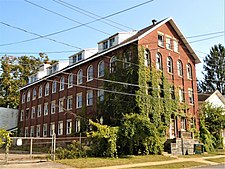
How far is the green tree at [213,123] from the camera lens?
3259 cm

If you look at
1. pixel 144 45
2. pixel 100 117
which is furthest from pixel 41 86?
pixel 144 45

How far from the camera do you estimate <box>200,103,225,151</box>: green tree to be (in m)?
32.6

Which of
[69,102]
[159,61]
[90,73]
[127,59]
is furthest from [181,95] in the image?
[69,102]

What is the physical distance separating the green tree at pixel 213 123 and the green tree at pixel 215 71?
1278 inches

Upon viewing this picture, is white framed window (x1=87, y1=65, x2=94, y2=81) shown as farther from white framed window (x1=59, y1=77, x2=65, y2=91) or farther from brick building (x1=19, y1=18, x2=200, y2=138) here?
white framed window (x1=59, y1=77, x2=65, y2=91)

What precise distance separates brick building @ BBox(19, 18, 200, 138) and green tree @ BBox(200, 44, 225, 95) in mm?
32881

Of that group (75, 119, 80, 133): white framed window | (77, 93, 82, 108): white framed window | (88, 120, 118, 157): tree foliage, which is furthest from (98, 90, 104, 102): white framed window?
(88, 120, 118, 157): tree foliage

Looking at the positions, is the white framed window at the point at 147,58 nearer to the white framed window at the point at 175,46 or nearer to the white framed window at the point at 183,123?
the white framed window at the point at 175,46

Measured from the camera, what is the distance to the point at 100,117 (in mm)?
29344

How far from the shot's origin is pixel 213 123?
111 ft

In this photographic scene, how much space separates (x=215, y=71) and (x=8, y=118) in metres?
46.2

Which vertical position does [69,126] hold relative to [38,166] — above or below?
above

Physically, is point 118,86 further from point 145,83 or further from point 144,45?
point 144,45

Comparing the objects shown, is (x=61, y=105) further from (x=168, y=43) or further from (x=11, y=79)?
(x=11, y=79)
